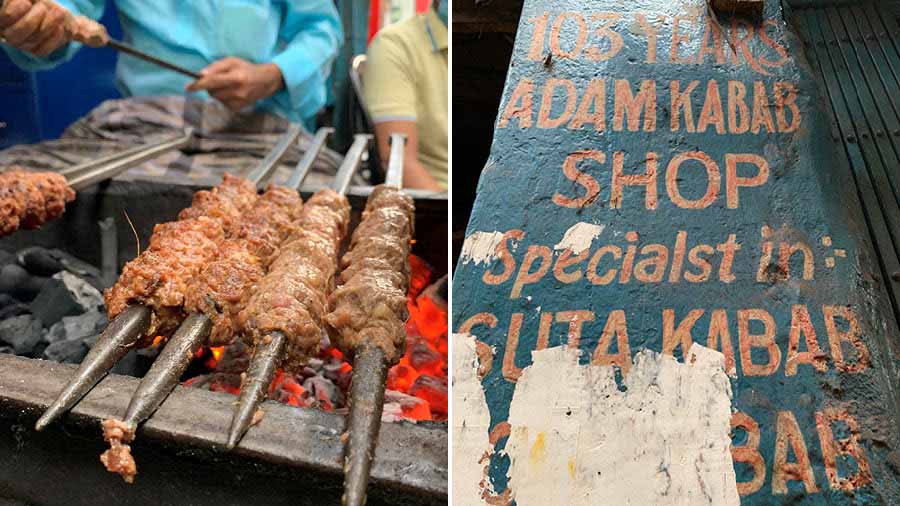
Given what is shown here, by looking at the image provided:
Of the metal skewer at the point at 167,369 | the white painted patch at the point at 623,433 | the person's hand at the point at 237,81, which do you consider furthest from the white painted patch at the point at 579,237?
the person's hand at the point at 237,81

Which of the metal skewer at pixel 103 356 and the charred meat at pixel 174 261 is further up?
the charred meat at pixel 174 261

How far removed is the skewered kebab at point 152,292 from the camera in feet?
5.38

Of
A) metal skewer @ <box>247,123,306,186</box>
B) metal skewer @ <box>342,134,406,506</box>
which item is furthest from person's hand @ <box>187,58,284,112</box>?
metal skewer @ <box>342,134,406,506</box>

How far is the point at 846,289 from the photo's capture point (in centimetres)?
198

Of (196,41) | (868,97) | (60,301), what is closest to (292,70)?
(196,41)

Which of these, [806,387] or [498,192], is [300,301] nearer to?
[498,192]

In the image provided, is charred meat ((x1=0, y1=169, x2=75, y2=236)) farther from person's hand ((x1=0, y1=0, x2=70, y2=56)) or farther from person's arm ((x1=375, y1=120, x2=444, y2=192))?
person's arm ((x1=375, y1=120, x2=444, y2=192))

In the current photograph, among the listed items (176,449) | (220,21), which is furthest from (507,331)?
(220,21)

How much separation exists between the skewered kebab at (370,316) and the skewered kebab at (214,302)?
1.04ft

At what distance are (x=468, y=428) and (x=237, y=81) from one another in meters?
3.53

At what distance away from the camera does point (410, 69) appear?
5168mm

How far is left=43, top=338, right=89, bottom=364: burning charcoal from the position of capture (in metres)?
2.38

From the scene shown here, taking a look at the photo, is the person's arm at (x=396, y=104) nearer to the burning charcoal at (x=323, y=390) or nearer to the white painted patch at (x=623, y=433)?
the burning charcoal at (x=323, y=390)

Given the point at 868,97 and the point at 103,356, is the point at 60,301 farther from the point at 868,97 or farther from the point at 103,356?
the point at 868,97
